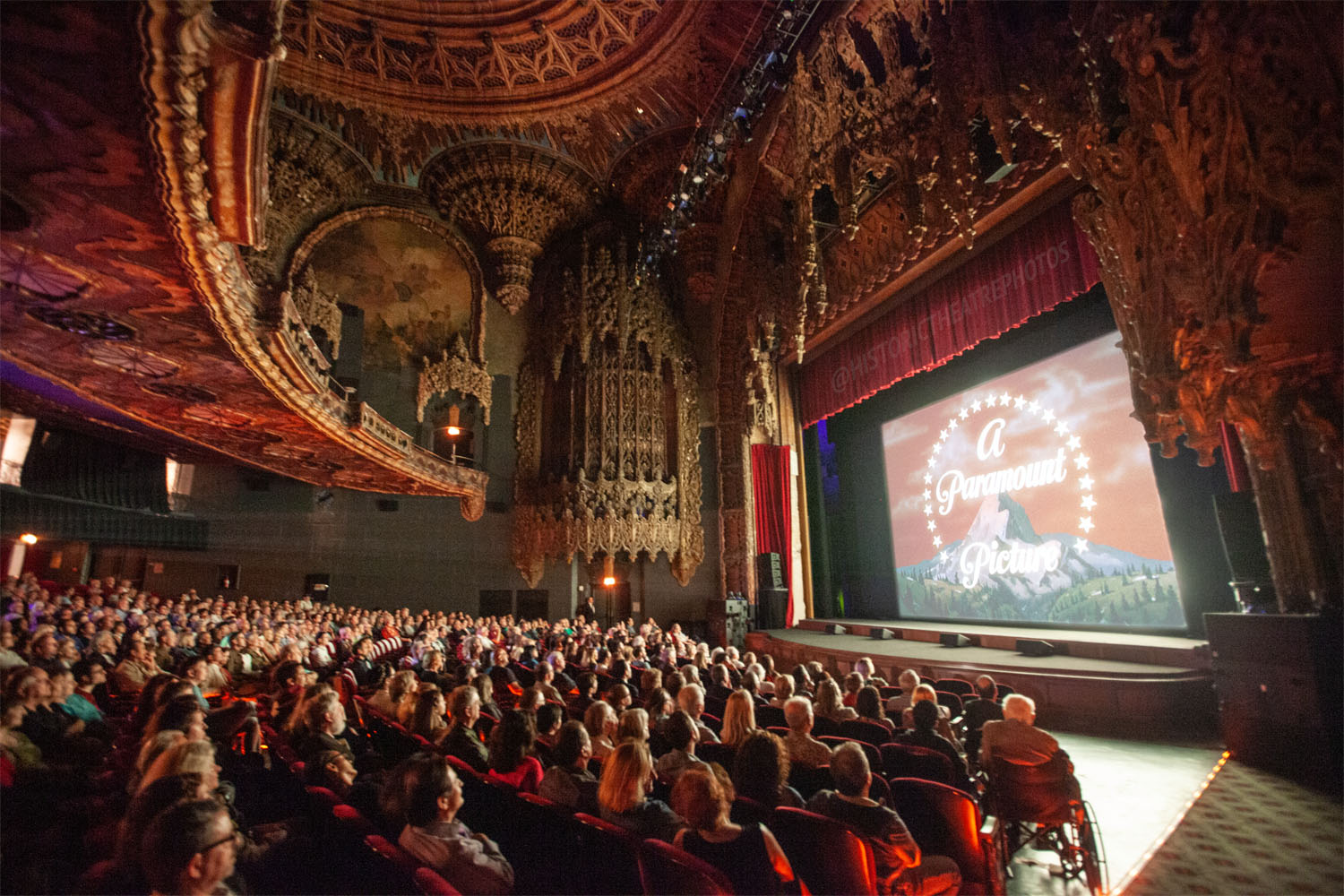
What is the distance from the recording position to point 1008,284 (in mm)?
10672

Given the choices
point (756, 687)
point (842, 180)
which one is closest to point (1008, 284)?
point (842, 180)

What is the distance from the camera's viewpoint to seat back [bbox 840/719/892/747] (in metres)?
4.39

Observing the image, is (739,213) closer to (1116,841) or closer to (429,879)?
(1116,841)

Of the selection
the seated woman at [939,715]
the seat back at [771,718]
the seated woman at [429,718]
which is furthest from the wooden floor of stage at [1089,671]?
the seated woman at [429,718]

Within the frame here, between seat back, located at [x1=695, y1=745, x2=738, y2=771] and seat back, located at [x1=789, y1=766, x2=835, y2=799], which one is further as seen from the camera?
seat back, located at [x1=695, y1=745, x2=738, y2=771]

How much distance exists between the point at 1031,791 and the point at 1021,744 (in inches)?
10.4

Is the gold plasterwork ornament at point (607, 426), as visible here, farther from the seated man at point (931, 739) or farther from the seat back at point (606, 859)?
the seat back at point (606, 859)

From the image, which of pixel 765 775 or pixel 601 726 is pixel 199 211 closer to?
pixel 601 726

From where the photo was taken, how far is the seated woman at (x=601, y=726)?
398 centimetres

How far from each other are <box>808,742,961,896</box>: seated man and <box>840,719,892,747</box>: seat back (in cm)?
124

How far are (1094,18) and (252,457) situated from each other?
16.3 meters

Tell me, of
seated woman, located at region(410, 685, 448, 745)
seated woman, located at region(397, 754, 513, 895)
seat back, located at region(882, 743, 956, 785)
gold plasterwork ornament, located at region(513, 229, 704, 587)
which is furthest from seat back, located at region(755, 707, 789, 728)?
gold plasterwork ornament, located at region(513, 229, 704, 587)

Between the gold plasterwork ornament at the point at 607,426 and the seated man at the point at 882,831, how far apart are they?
549 inches

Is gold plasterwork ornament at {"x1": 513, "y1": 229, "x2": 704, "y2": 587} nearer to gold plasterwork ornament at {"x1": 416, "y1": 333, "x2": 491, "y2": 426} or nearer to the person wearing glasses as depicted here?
gold plasterwork ornament at {"x1": 416, "y1": 333, "x2": 491, "y2": 426}
